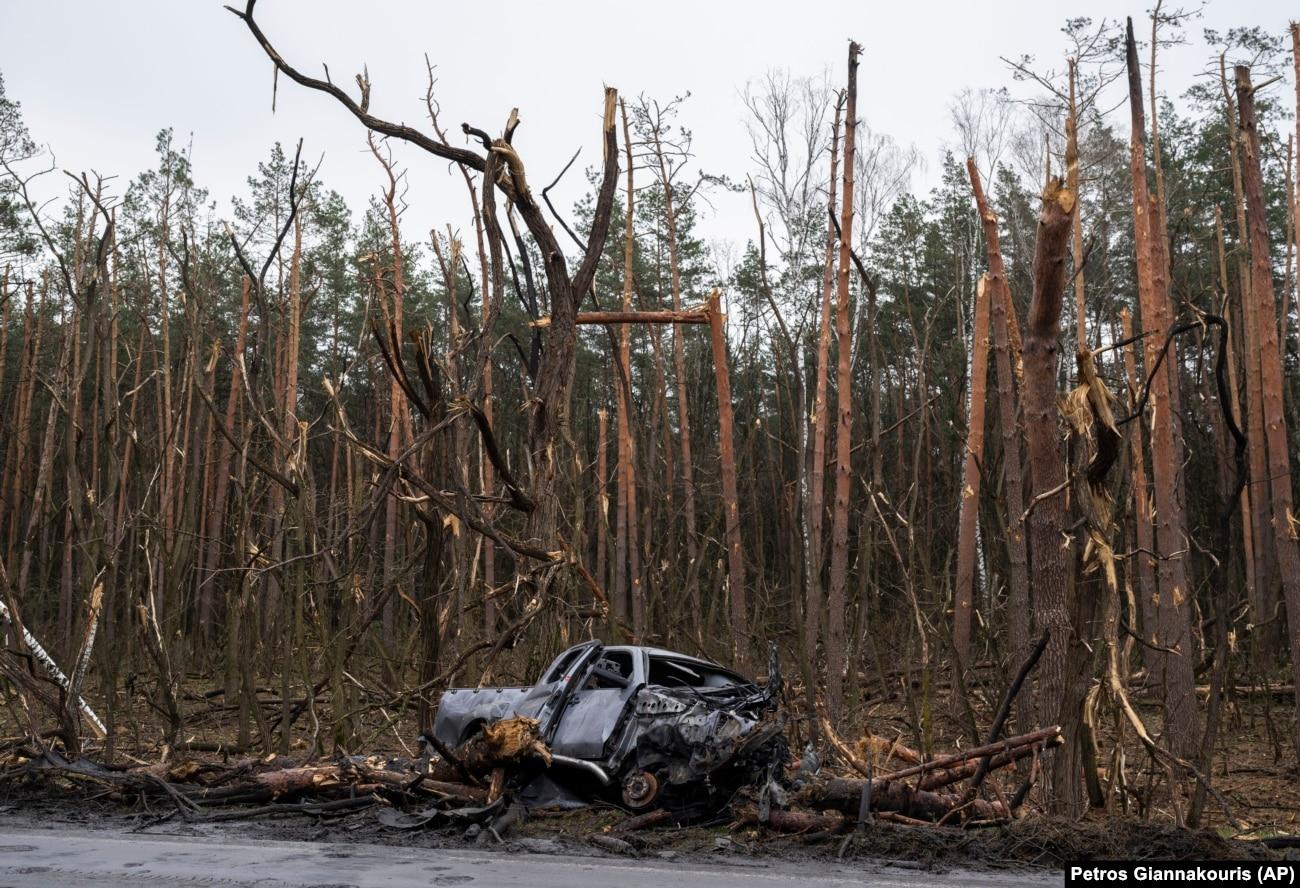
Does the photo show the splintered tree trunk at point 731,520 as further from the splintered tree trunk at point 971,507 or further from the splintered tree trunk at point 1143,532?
the splintered tree trunk at point 1143,532

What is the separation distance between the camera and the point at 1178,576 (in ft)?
40.6

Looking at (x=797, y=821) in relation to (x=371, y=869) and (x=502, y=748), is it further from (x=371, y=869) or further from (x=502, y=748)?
(x=371, y=869)

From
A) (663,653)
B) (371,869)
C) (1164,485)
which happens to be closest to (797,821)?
(663,653)

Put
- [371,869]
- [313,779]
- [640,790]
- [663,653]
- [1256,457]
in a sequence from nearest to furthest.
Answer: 1. [371,869]
2. [640,790]
3. [313,779]
4. [663,653]
5. [1256,457]

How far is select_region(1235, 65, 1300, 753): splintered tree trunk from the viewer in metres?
12.0

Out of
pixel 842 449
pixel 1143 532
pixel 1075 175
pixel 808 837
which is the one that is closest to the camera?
pixel 1075 175

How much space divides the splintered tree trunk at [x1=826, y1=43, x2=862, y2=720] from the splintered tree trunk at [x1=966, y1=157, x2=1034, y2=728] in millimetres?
2083

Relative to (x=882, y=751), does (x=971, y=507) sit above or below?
above

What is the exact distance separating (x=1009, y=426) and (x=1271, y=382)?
9.77ft

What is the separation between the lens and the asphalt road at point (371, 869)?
6141 millimetres

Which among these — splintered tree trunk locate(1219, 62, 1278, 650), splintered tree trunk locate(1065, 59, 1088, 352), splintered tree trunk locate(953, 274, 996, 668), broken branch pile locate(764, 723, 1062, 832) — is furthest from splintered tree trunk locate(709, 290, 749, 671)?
splintered tree trunk locate(1219, 62, 1278, 650)

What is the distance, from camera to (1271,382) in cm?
1249

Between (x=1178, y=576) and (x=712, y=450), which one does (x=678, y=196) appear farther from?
(x=1178, y=576)

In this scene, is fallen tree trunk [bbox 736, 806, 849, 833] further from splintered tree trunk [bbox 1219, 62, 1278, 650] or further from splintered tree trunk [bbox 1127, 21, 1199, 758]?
splintered tree trunk [bbox 1219, 62, 1278, 650]
